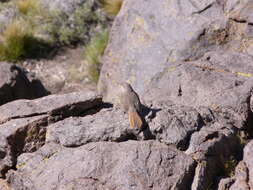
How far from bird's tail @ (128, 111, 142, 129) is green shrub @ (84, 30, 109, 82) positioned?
532 centimetres

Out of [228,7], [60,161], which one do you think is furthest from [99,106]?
[228,7]

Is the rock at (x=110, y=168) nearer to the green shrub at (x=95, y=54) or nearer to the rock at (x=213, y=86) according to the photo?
the rock at (x=213, y=86)

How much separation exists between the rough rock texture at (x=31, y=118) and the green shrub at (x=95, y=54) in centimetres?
471

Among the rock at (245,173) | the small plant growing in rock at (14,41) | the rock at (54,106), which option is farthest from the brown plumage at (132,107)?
the small plant growing in rock at (14,41)

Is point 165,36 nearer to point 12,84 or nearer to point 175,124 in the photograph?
point 12,84

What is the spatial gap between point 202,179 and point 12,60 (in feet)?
22.7

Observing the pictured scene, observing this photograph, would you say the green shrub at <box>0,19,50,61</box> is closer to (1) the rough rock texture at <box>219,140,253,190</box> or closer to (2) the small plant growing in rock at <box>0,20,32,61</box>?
(2) the small plant growing in rock at <box>0,20,32,61</box>

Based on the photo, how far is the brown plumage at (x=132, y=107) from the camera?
19.5ft

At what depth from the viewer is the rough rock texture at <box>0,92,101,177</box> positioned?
6098 mm

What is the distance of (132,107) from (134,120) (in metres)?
0.16

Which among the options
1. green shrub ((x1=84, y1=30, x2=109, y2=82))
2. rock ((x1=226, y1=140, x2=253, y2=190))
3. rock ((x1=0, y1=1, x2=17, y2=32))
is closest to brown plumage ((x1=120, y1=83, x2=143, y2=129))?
rock ((x1=226, y1=140, x2=253, y2=190))

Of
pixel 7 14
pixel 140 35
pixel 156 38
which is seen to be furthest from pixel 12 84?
pixel 7 14

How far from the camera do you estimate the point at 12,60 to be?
38.3ft

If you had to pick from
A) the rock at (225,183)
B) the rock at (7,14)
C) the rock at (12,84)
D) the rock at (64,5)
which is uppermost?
the rock at (64,5)
